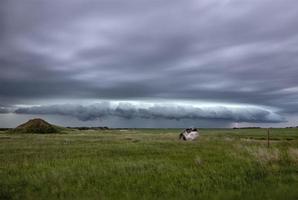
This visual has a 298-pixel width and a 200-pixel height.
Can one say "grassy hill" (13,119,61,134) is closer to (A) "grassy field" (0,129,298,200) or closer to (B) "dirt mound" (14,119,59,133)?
(B) "dirt mound" (14,119,59,133)

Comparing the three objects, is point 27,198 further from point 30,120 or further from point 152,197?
point 30,120

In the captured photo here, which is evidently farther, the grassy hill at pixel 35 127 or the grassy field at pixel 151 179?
the grassy hill at pixel 35 127

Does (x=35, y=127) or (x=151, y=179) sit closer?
(x=151, y=179)

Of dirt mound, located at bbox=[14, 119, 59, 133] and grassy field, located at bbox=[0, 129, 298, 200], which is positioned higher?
dirt mound, located at bbox=[14, 119, 59, 133]

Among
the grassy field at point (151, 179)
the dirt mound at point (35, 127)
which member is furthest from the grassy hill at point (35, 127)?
the grassy field at point (151, 179)

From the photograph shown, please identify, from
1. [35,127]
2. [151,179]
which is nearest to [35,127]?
[35,127]

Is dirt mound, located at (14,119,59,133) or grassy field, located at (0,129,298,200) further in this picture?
dirt mound, located at (14,119,59,133)

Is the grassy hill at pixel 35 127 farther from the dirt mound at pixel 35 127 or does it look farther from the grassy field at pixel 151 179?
the grassy field at pixel 151 179

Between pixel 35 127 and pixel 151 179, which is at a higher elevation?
pixel 35 127

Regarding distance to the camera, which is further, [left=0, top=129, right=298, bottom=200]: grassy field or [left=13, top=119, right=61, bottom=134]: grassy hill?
[left=13, top=119, right=61, bottom=134]: grassy hill

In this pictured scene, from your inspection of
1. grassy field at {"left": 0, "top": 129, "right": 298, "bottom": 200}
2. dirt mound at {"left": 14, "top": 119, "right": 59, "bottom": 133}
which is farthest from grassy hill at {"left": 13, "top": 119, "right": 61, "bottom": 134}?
grassy field at {"left": 0, "top": 129, "right": 298, "bottom": 200}

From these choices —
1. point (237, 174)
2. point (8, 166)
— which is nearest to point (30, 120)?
point (8, 166)

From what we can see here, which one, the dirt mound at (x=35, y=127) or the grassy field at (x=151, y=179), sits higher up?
the dirt mound at (x=35, y=127)

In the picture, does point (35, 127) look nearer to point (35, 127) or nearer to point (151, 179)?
point (35, 127)
